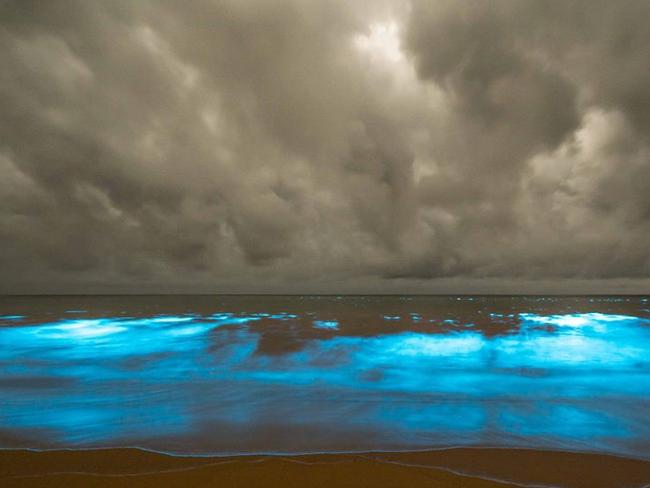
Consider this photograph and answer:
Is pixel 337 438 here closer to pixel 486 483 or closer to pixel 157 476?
pixel 486 483

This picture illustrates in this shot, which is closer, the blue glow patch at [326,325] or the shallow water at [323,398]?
the shallow water at [323,398]

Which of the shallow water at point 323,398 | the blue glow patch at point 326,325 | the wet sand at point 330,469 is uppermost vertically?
the wet sand at point 330,469

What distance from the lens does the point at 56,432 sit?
5.30 meters

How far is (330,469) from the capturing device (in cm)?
404

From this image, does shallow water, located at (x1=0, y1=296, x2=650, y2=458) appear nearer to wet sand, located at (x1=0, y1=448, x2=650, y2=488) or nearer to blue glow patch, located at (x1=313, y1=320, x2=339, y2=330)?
wet sand, located at (x1=0, y1=448, x2=650, y2=488)

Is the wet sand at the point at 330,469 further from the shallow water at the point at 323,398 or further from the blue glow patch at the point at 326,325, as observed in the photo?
the blue glow patch at the point at 326,325

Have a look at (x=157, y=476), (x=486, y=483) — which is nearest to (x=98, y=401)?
(x=157, y=476)

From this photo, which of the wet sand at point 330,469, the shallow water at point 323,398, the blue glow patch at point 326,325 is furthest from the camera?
the blue glow patch at point 326,325

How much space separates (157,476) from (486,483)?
13.0ft

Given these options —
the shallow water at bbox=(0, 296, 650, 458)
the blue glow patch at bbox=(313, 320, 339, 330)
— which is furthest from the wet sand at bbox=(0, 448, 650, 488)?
the blue glow patch at bbox=(313, 320, 339, 330)

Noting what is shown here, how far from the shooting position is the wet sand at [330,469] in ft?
12.2

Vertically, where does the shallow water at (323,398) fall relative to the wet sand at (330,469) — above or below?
below

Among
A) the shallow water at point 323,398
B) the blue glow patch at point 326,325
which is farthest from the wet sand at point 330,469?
the blue glow patch at point 326,325

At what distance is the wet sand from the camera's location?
3.73 metres
